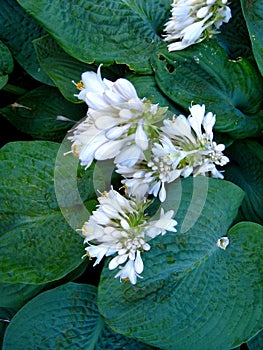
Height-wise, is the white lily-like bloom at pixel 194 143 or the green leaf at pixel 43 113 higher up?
the white lily-like bloom at pixel 194 143

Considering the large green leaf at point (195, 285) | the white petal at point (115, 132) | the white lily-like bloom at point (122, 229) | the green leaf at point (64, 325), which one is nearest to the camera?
the white petal at point (115, 132)

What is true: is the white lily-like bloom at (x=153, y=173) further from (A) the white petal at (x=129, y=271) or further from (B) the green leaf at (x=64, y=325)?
(B) the green leaf at (x=64, y=325)

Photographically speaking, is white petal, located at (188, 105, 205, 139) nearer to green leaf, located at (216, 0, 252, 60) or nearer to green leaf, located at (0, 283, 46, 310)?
green leaf, located at (216, 0, 252, 60)

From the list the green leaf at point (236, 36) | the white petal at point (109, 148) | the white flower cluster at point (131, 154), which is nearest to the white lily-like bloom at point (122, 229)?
the white flower cluster at point (131, 154)

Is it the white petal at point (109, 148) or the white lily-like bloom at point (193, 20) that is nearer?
the white petal at point (109, 148)

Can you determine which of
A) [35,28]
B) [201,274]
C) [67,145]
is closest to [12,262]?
[67,145]

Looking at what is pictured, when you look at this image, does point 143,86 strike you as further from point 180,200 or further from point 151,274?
point 151,274

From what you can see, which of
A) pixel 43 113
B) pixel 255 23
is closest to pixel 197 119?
pixel 255 23

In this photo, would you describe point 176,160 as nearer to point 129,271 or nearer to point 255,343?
point 129,271
